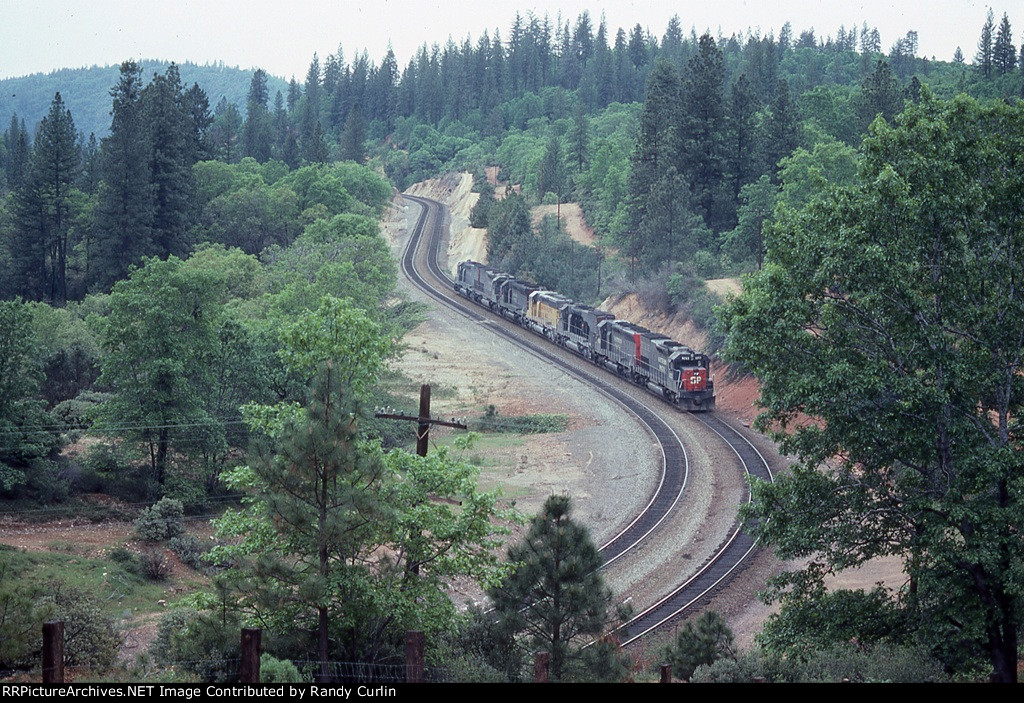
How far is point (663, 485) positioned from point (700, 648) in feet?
63.0

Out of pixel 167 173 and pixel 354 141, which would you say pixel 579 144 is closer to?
pixel 354 141

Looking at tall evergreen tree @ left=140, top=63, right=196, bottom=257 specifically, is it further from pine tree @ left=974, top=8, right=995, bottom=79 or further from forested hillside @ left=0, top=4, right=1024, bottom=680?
pine tree @ left=974, top=8, right=995, bottom=79

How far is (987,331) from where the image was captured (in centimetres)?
1841

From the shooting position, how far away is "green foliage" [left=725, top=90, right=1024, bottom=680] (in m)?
18.0

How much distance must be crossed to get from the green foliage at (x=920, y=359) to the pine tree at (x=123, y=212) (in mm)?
70404

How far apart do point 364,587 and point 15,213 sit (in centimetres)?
8040

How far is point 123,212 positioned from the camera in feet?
265

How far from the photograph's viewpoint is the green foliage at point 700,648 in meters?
21.0

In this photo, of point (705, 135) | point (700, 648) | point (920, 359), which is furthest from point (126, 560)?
point (705, 135)

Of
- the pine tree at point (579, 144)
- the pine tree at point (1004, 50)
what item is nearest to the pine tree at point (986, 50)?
the pine tree at point (1004, 50)

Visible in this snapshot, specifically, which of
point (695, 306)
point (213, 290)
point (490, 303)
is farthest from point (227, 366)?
point (490, 303)

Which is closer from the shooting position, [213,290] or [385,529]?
[385,529]

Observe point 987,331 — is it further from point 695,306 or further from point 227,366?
point 695,306

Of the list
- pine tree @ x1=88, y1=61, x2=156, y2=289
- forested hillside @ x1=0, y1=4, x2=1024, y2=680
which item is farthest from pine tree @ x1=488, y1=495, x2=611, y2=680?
pine tree @ x1=88, y1=61, x2=156, y2=289
